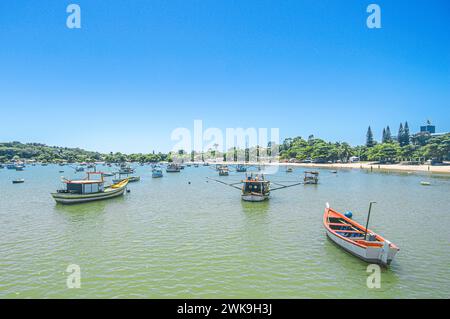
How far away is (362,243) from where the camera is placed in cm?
2022

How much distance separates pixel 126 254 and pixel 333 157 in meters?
188

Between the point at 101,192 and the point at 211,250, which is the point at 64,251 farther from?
the point at 101,192

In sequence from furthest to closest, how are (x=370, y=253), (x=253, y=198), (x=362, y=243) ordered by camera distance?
(x=253, y=198)
(x=362, y=243)
(x=370, y=253)

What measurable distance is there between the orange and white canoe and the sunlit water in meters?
0.64

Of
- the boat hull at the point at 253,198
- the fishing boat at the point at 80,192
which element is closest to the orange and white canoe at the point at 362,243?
the boat hull at the point at 253,198

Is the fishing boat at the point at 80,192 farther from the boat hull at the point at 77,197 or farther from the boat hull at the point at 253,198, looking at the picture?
the boat hull at the point at 253,198

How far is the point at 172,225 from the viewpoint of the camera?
3044 cm

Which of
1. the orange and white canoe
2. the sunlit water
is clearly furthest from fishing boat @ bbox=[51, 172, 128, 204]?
the orange and white canoe

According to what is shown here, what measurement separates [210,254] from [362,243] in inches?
450

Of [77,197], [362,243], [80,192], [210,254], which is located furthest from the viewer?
[80,192]

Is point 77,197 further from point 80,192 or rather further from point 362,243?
point 362,243

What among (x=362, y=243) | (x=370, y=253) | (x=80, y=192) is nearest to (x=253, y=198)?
(x=362, y=243)

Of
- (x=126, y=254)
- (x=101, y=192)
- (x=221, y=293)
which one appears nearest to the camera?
(x=221, y=293)
